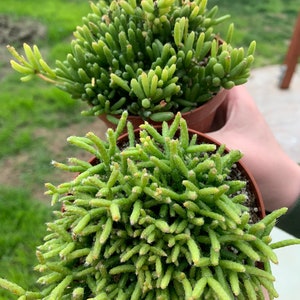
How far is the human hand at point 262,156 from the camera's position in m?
0.90

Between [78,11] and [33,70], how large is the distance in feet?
6.22

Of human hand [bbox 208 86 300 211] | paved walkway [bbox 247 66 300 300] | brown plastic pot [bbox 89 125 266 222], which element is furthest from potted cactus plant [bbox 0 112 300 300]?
paved walkway [bbox 247 66 300 300]

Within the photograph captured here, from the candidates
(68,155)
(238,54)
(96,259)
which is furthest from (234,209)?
(68,155)

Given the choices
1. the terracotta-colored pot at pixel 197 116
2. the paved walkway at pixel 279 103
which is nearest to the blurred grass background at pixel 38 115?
the paved walkway at pixel 279 103

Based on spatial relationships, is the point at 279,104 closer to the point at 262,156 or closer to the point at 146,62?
the point at 262,156

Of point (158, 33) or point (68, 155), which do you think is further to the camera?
point (68, 155)

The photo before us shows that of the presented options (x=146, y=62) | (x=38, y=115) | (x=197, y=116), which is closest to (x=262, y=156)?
(x=197, y=116)

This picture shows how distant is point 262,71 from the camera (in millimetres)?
2361

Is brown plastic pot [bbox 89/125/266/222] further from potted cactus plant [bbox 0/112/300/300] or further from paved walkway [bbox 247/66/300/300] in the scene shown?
paved walkway [bbox 247/66/300/300]

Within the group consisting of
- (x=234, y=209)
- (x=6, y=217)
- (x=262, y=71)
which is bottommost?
(x=6, y=217)

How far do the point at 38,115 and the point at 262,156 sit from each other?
1384 mm

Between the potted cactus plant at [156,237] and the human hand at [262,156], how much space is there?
0.92 ft

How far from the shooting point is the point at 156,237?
0.58 metres

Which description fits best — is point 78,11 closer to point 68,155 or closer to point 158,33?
point 68,155
